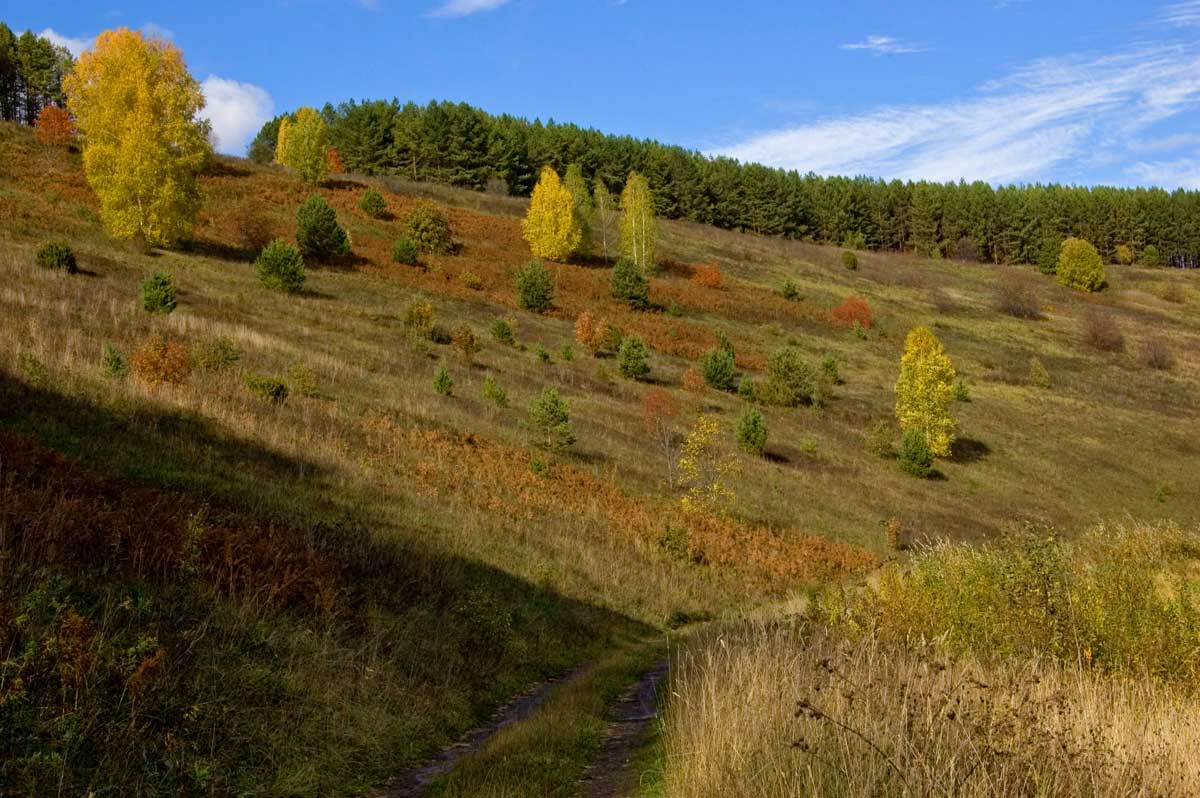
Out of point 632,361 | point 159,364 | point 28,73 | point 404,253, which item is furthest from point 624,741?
point 28,73

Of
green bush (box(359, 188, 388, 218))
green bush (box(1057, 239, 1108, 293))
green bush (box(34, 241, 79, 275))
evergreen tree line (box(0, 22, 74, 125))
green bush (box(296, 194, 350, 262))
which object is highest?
evergreen tree line (box(0, 22, 74, 125))

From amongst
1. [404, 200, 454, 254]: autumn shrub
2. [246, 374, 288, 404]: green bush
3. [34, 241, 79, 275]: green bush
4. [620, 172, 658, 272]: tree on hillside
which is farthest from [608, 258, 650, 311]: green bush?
[246, 374, 288, 404]: green bush

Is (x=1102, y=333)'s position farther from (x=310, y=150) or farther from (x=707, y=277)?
(x=310, y=150)

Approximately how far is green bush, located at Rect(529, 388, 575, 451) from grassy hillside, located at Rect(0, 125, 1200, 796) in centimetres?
59

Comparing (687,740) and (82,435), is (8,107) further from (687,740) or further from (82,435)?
(687,740)

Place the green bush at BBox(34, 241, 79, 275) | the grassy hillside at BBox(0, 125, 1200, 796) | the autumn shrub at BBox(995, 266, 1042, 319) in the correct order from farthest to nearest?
1. the autumn shrub at BBox(995, 266, 1042, 319)
2. the green bush at BBox(34, 241, 79, 275)
3. the grassy hillside at BBox(0, 125, 1200, 796)

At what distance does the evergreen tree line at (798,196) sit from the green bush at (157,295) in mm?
75796

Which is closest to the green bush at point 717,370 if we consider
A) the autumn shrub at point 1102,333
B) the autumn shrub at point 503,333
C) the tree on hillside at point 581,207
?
the autumn shrub at point 503,333

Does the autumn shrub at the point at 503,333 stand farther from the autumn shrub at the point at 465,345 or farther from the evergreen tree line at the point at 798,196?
the evergreen tree line at the point at 798,196

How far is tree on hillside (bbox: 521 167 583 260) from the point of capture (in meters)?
68.9

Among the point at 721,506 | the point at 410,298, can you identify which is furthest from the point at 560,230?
the point at 721,506

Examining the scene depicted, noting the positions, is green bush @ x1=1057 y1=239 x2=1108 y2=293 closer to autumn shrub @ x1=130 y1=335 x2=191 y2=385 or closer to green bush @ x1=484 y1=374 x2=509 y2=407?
green bush @ x1=484 y1=374 x2=509 y2=407

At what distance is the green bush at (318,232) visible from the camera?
1827 inches

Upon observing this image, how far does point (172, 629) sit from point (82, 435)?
684cm
